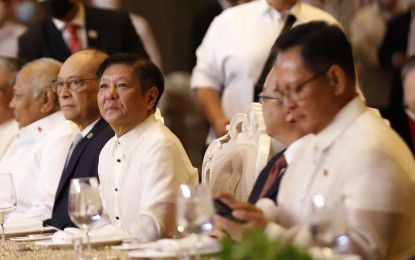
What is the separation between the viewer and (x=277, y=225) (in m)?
3.87

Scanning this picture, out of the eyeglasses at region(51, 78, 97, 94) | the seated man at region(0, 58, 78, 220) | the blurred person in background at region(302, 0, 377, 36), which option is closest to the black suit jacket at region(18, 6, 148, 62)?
the seated man at region(0, 58, 78, 220)

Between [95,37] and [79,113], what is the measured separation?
2.11m

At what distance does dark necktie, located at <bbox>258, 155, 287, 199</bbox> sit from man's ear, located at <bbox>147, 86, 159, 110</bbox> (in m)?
0.90

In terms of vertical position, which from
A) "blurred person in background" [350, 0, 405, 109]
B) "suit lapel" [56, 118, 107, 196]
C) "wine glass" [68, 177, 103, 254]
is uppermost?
"wine glass" [68, 177, 103, 254]

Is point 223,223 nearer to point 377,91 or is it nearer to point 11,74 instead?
point 11,74

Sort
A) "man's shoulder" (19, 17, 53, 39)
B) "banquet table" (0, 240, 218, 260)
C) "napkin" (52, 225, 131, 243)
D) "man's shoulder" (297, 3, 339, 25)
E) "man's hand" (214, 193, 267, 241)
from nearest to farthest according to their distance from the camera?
"man's hand" (214, 193, 267, 241) < "banquet table" (0, 240, 218, 260) < "napkin" (52, 225, 131, 243) < "man's shoulder" (297, 3, 339, 25) < "man's shoulder" (19, 17, 53, 39)

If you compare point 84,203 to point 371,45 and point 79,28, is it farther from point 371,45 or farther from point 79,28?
point 371,45

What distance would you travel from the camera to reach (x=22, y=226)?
543cm

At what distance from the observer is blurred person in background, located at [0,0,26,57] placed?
9.33 meters

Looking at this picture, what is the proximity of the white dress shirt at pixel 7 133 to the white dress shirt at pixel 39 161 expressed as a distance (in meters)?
0.31

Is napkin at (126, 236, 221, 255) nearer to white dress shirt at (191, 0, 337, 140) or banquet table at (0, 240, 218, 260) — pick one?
banquet table at (0, 240, 218, 260)

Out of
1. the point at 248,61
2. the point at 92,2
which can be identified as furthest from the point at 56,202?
the point at 92,2

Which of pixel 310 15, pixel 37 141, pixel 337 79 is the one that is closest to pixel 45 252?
pixel 337 79

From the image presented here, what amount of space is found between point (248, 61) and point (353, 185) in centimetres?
359
